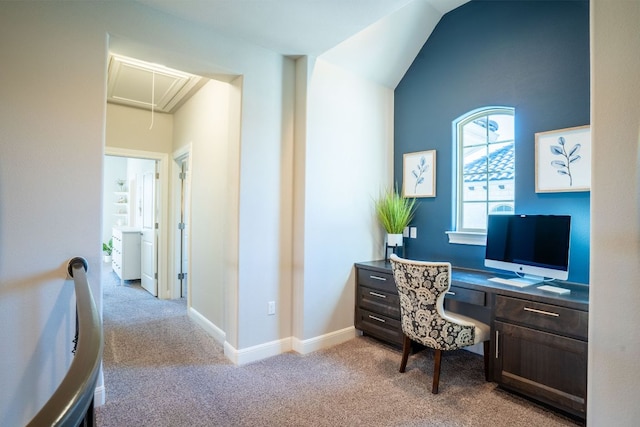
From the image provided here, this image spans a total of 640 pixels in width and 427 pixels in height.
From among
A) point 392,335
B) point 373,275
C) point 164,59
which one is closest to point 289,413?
point 392,335

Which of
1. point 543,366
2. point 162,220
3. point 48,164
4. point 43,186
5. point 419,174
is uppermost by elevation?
point 419,174

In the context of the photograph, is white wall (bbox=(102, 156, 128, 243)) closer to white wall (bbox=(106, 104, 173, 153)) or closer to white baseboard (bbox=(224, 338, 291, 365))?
white wall (bbox=(106, 104, 173, 153))

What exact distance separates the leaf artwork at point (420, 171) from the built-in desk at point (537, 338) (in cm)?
108

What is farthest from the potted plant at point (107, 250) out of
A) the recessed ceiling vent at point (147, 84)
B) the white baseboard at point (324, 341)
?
the white baseboard at point (324, 341)

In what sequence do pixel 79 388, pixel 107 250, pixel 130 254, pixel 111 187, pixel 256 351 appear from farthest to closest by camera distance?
1. pixel 111 187
2. pixel 107 250
3. pixel 130 254
4. pixel 256 351
5. pixel 79 388

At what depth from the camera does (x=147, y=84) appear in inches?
139

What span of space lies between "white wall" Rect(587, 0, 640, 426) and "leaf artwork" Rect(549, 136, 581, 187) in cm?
99

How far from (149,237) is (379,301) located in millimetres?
3687

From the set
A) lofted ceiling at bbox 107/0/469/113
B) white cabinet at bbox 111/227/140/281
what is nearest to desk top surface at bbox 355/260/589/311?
lofted ceiling at bbox 107/0/469/113

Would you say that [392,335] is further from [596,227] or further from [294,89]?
[294,89]

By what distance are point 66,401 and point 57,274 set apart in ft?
6.00

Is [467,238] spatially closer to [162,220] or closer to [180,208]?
[180,208]

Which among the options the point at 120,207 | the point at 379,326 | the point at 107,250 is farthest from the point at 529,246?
the point at 120,207

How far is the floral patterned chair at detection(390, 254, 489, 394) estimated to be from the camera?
2197mm
